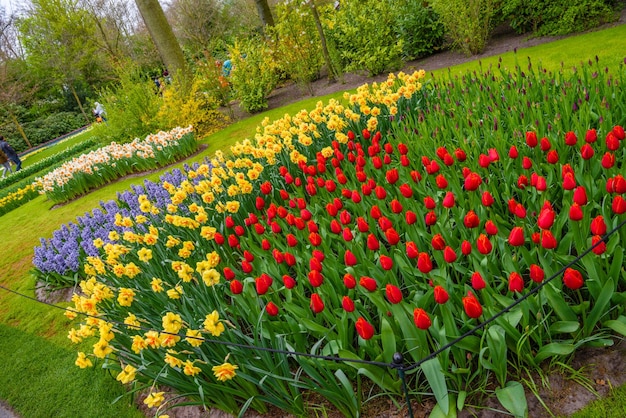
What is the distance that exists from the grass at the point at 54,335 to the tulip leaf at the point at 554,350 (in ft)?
0.80

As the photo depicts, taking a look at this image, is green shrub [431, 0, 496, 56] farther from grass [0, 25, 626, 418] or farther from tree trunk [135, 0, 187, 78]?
tree trunk [135, 0, 187, 78]

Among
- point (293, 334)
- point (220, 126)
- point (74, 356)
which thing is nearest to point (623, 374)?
point (293, 334)

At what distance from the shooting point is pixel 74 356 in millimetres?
4051

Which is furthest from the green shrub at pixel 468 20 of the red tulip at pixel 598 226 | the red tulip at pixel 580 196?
the red tulip at pixel 598 226

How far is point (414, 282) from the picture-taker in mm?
2434

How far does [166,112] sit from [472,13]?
761 centimetres

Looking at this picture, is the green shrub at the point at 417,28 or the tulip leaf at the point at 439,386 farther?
the green shrub at the point at 417,28

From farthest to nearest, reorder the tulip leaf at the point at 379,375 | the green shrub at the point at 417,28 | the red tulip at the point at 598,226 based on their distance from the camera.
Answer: the green shrub at the point at 417,28 → the tulip leaf at the point at 379,375 → the red tulip at the point at 598,226

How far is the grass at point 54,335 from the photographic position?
10.7ft

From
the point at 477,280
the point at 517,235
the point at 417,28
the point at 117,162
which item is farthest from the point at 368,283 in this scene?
the point at 417,28

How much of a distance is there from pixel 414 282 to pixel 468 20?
27.9 feet

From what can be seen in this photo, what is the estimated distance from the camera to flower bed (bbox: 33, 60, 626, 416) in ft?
6.33

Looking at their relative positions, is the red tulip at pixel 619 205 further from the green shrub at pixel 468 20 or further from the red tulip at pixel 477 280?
the green shrub at pixel 468 20

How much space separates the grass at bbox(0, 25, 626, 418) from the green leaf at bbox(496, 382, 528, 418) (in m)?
0.26
